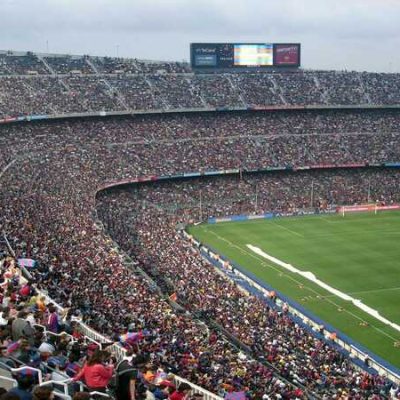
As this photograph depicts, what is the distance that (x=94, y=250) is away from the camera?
33625 mm

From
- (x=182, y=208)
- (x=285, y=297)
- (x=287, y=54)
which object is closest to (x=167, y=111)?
(x=182, y=208)

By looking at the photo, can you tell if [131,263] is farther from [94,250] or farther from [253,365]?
[253,365]

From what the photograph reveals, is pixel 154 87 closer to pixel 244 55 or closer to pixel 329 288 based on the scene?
pixel 244 55

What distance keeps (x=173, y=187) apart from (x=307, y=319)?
1321 inches

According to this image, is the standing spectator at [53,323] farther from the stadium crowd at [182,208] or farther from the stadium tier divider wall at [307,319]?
the stadium tier divider wall at [307,319]

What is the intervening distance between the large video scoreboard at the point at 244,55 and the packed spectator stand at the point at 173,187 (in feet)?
5.88

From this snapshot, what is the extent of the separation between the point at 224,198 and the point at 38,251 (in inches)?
1578

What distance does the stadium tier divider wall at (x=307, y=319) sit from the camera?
95.8ft

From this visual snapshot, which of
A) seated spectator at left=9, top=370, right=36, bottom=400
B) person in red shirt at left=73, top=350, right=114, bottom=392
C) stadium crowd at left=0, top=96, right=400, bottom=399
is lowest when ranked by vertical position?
stadium crowd at left=0, top=96, right=400, bottom=399

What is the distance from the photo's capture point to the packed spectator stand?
2388 centimetres

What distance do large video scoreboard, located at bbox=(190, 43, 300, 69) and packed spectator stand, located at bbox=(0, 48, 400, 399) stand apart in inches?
70.6

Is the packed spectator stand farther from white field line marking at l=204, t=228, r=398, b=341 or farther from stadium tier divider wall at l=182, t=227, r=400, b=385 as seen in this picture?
white field line marking at l=204, t=228, r=398, b=341

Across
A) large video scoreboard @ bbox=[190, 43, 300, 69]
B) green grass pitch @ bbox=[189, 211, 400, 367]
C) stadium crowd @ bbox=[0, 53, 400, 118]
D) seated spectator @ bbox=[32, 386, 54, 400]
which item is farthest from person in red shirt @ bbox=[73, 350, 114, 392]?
large video scoreboard @ bbox=[190, 43, 300, 69]

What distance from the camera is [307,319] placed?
3503 cm
